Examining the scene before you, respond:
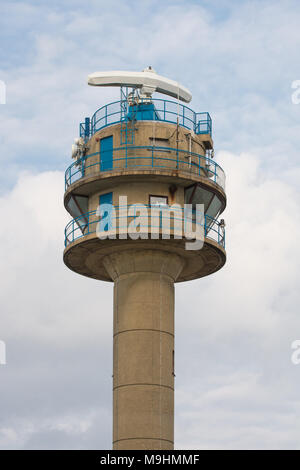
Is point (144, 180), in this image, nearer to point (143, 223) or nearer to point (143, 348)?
point (143, 223)

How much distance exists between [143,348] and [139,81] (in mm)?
14450

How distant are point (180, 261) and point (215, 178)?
500 centimetres

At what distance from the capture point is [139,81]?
47.9 metres

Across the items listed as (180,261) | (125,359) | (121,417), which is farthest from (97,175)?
(121,417)

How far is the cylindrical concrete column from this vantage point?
4459 centimetres

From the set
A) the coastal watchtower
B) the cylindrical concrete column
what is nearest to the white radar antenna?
the coastal watchtower

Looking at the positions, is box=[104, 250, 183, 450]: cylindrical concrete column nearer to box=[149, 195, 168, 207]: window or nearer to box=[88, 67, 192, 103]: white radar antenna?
box=[149, 195, 168, 207]: window

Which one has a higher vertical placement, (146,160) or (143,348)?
(146,160)

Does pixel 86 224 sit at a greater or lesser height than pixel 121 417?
greater

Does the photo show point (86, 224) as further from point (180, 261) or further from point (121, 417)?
point (121, 417)

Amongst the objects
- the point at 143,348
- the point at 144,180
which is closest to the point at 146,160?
the point at 144,180

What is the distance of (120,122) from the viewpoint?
47562 millimetres

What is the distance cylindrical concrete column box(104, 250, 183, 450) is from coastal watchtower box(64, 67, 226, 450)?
0.17ft

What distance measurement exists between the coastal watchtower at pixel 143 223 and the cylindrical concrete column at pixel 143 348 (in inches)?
2.1
